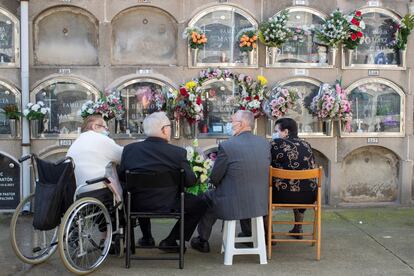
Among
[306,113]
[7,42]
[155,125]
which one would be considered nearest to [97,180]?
[155,125]

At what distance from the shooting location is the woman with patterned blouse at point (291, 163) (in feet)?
14.8

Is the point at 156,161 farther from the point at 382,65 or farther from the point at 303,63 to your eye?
the point at 382,65

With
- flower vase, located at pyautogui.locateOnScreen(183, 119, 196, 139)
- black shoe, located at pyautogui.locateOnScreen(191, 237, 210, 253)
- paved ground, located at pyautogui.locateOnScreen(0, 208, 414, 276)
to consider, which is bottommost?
paved ground, located at pyautogui.locateOnScreen(0, 208, 414, 276)

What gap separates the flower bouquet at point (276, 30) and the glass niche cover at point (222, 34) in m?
0.24

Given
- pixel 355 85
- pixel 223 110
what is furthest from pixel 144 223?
pixel 355 85

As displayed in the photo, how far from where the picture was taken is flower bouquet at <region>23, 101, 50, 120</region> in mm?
5875

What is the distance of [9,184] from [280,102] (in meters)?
3.33

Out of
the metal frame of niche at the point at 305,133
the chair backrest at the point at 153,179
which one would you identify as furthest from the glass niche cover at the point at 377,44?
the chair backrest at the point at 153,179

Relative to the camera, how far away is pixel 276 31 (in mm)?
6035

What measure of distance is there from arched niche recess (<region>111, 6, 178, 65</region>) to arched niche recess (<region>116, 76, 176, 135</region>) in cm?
30

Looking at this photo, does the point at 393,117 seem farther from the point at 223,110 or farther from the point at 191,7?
the point at 191,7

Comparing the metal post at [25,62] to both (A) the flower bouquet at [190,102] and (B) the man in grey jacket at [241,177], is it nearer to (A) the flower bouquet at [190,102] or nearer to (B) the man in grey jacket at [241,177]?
(A) the flower bouquet at [190,102]

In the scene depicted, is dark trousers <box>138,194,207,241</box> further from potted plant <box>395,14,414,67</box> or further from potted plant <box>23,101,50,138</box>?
potted plant <box>395,14,414,67</box>

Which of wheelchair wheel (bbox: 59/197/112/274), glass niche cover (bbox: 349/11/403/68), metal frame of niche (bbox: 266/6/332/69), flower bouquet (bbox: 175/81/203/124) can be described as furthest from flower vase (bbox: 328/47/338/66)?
wheelchair wheel (bbox: 59/197/112/274)
